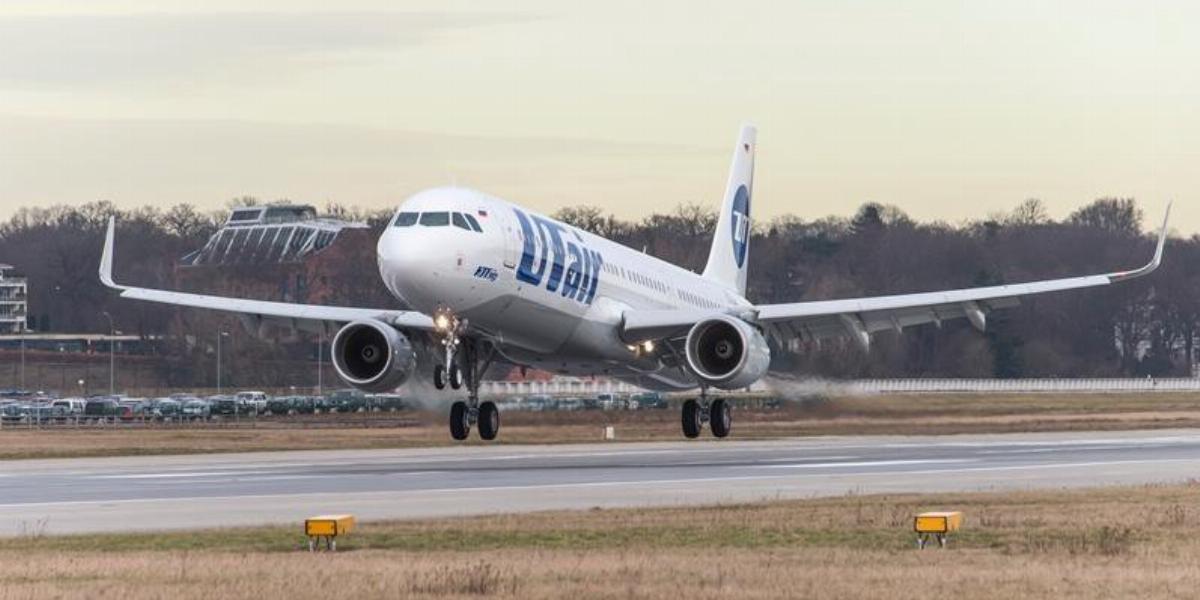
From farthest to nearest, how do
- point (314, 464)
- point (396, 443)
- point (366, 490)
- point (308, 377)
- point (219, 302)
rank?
point (308, 377), point (396, 443), point (219, 302), point (314, 464), point (366, 490)

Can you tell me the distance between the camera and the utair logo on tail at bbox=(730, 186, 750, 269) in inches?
2788

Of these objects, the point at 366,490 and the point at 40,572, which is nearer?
the point at 40,572

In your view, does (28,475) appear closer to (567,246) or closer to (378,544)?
(567,246)

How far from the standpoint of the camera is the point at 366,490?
39375mm

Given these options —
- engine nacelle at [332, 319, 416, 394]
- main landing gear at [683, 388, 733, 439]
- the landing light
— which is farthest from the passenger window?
main landing gear at [683, 388, 733, 439]

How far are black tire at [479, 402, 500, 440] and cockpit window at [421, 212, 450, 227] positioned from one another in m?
8.07

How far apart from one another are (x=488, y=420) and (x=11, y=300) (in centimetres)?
14415

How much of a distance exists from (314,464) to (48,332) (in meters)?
130

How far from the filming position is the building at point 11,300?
184 metres

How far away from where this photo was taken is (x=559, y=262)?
51406 mm

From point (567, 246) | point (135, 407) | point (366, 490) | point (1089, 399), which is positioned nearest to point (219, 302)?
point (567, 246)

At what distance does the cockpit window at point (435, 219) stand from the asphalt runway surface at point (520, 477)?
527 cm

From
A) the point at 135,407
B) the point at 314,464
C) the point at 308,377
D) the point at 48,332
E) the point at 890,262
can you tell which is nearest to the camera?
the point at 314,464

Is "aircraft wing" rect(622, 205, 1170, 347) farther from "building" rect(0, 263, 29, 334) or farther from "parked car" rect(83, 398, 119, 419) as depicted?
"building" rect(0, 263, 29, 334)
